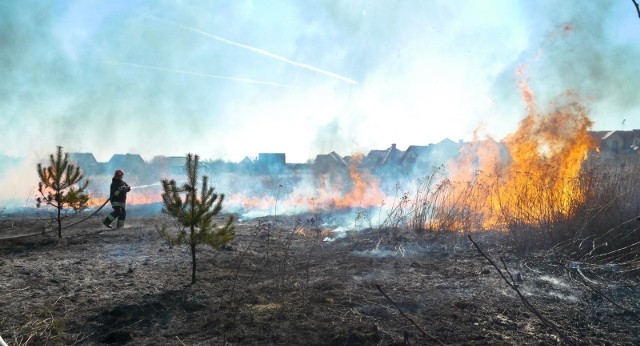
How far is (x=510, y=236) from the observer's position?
8.02 metres

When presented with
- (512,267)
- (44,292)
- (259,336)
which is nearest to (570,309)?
(512,267)

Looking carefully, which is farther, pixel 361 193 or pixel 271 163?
pixel 271 163

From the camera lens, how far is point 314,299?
16.4 ft

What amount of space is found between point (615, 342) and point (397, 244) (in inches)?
200

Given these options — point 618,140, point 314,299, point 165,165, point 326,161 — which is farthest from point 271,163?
point 314,299

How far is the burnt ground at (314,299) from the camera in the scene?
3.94 meters

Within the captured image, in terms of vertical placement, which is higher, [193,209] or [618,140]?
[618,140]

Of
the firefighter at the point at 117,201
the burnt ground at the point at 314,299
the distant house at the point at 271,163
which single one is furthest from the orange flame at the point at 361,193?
the distant house at the point at 271,163

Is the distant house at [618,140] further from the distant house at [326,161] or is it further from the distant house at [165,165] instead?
the distant house at [165,165]

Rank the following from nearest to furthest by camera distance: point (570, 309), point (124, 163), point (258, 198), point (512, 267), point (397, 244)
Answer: point (570, 309), point (512, 267), point (397, 244), point (258, 198), point (124, 163)

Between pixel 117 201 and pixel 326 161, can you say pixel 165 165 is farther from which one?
pixel 117 201

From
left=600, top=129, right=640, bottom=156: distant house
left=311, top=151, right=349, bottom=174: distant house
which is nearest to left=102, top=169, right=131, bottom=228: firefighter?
left=311, top=151, right=349, bottom=174: distant house

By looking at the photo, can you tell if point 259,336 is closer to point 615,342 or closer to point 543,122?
point 615,342

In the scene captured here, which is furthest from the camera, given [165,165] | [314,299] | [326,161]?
[326,161]
